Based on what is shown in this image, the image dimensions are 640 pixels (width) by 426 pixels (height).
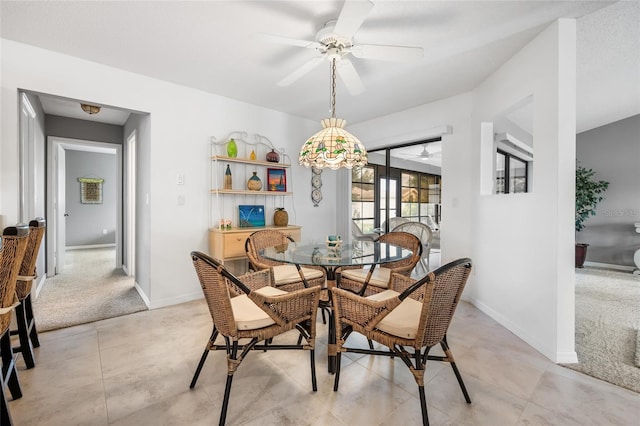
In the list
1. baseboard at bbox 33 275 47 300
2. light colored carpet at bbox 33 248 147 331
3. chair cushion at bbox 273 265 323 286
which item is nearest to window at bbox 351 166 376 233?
chair cushion at bbox 273 265 323 286

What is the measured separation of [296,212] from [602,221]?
5.74 m

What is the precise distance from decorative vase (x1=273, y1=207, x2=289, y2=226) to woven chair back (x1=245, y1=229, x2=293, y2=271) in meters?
0.90

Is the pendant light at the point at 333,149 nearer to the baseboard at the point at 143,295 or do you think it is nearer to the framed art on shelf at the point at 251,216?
the framed art on shelf at the point at 251,216

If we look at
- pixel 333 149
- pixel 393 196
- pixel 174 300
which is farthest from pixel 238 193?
pixel 393 196

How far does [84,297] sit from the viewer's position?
3365 mm

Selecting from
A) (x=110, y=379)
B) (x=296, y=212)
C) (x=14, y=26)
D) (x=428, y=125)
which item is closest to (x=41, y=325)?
(x=110, y=379)

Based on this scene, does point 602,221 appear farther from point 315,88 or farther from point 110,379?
point 110,379

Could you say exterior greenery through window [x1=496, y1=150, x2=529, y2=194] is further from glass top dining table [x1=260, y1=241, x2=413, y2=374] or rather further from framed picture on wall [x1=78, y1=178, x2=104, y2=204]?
framed picture on wall [x1=78, y1=178, x2=104, y2=204]

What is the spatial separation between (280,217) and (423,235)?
6.27ft

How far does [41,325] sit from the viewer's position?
260 cm

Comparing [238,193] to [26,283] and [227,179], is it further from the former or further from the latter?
[26,283]

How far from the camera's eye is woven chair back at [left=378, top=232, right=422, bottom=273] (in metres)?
2.42

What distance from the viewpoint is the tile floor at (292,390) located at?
4.95 ft

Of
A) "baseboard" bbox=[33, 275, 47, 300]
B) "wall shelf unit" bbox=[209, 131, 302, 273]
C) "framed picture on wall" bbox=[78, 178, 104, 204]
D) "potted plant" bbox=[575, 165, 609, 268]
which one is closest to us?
"wall shelf unit" bbox=[209, 131, 302, 273]
